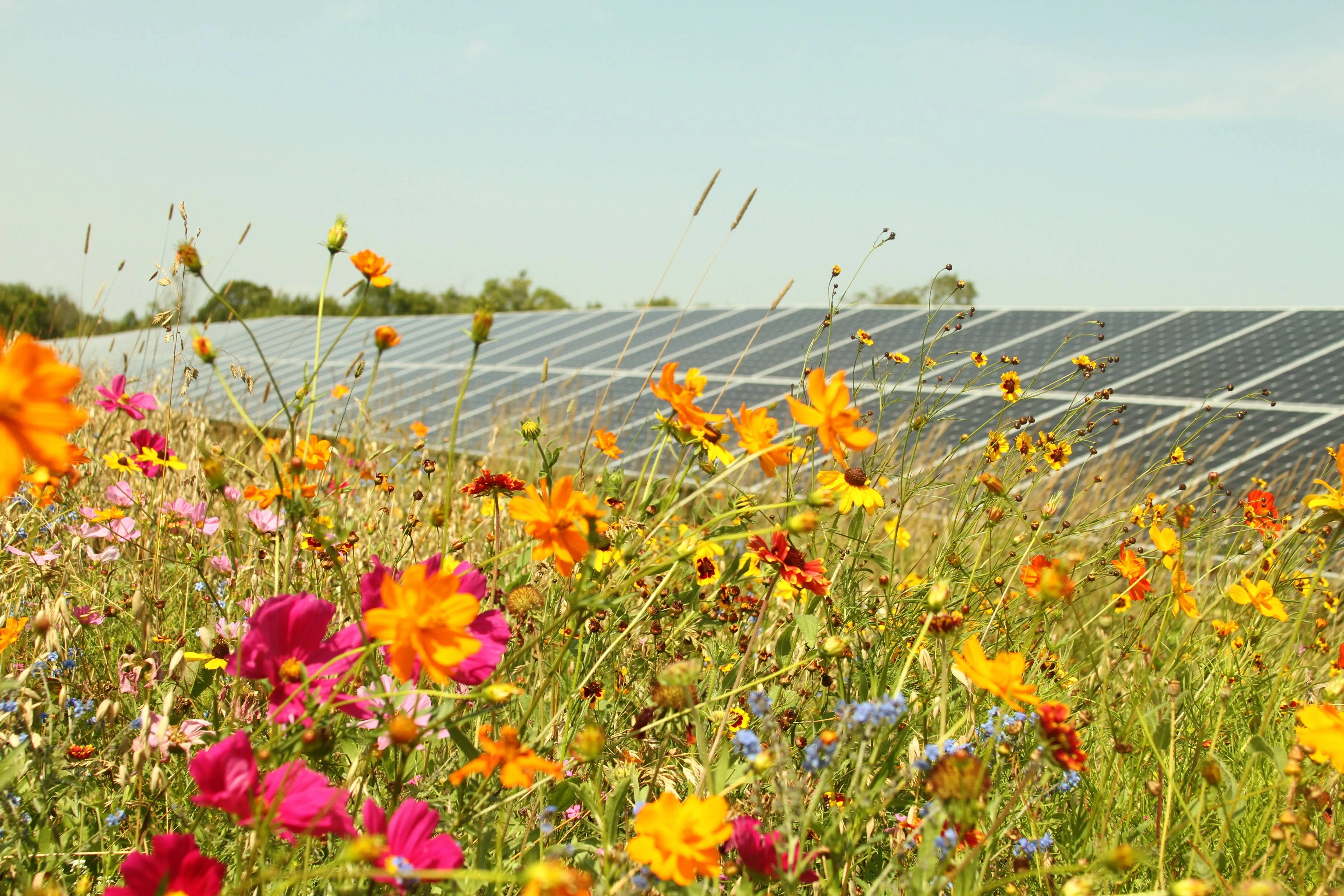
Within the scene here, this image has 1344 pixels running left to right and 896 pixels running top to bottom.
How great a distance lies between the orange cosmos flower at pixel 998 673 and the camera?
3.07ft

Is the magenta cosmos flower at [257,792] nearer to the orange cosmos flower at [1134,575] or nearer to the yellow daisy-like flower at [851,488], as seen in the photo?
the yellow daisy-like flower at [851,488]

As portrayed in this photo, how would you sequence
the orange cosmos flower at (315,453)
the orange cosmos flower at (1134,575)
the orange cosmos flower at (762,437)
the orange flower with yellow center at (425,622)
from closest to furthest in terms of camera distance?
the orange flower with yellow center at (425,622), the orange cosmos flower at (762,437), the orange cosmos flower at (315,453), the orange cosmos flower at (1134,575)

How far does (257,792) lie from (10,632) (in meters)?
0.71

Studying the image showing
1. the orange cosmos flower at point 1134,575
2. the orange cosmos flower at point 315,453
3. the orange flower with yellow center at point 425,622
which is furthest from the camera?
the orange cosmos flower at point 1134,575

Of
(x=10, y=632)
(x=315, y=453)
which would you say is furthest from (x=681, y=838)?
(x=315, y=453)

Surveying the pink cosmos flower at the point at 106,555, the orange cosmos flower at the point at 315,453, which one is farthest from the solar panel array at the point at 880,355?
the orange cosmos flower at the point at 315,453

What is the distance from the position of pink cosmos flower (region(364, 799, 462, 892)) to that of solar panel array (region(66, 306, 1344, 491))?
2.22 meters

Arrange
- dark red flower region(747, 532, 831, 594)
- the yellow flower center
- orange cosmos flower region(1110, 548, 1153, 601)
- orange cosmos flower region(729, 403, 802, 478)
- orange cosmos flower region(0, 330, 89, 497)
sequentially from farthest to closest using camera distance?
orange cosmos flower region(1110, 548, 1153, 601), dark red flower region(747, 532, 831, 594), orange cosmos flower region(729, 403, 802, 478), the yellow flower center, orange cosmos flower region(0, 330, 89, 497)

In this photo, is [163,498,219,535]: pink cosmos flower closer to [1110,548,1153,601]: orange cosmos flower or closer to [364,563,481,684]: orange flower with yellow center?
[364,563,481,684]: orange flower with yellow center

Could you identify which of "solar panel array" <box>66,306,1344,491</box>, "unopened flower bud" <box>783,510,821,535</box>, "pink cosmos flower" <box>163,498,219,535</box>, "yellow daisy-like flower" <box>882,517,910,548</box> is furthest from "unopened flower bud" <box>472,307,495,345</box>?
"solar panel array" <box>66,306,1344,491</box>

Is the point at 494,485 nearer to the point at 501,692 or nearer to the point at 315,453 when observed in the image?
the point at 315,453

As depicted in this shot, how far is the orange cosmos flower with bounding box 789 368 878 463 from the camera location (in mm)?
1025

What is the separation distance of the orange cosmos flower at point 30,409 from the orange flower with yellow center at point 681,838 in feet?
1.83

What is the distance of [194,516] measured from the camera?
185 centimetres
